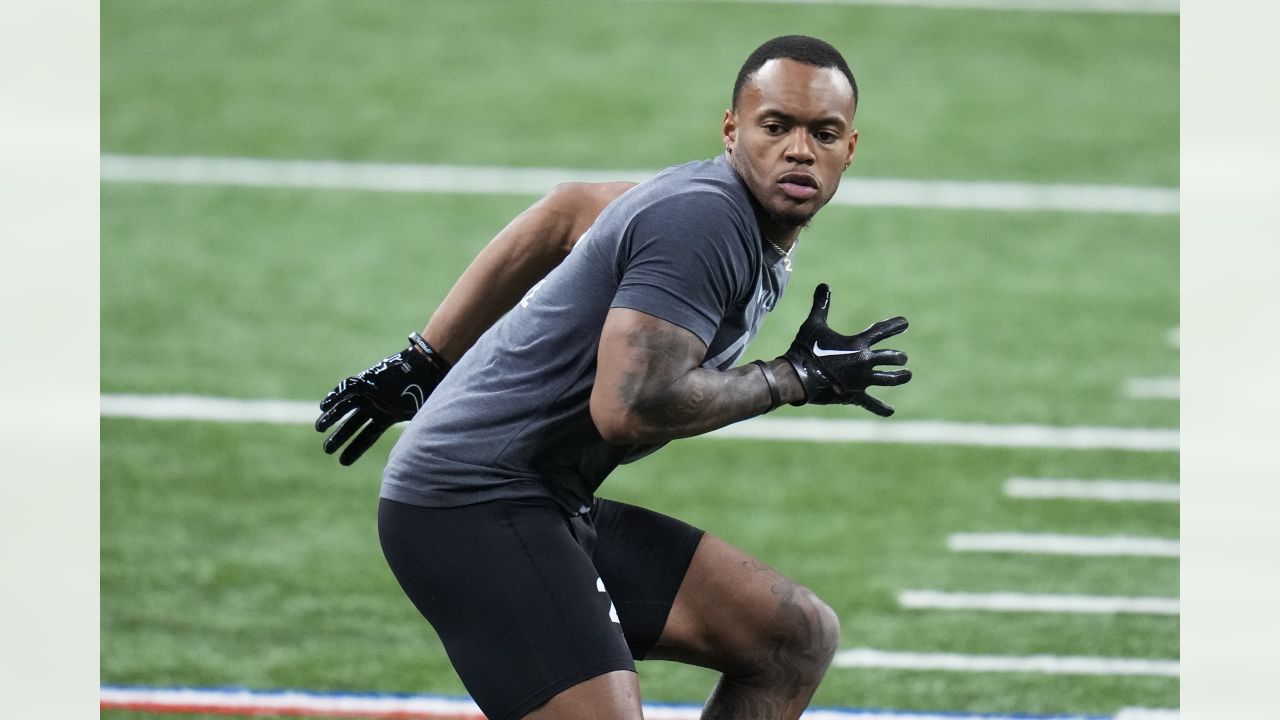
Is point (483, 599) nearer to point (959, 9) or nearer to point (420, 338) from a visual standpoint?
point (420, 338)

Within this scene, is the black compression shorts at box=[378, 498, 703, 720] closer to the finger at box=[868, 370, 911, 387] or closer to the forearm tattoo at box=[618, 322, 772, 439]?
the forearm tattoo at box=[618, 322, 772, 439]

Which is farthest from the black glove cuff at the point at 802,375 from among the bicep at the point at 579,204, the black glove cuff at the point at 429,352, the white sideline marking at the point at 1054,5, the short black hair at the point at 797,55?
the white sideline marking at the point at 1054,5

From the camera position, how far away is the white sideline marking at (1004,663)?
5.18 metres

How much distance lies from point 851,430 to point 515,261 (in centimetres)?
390

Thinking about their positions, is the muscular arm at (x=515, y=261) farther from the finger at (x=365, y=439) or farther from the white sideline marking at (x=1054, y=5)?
the white sideline marking at (x=1054, y=5)

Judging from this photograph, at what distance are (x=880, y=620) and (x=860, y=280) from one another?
10.7 ft

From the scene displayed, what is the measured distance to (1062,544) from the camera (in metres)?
6.20

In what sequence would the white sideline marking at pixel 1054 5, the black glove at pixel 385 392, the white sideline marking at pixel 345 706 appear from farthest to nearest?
the white sideline marking at pixel 1054 5, the white sideline marking at pixel 345 706, the black glove at pixel 385 392

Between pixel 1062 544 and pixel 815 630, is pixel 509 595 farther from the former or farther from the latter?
pixel 1062 544

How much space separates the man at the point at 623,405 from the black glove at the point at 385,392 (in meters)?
0.50

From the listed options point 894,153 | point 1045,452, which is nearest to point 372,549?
point 1045,452

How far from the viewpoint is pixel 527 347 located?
3.25 metres

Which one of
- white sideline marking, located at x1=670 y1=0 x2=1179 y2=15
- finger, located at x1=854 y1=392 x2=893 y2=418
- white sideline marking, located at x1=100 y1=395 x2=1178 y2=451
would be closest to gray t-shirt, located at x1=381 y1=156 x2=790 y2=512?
finger, located at x1=854 y1=392 x2=893 y2=418

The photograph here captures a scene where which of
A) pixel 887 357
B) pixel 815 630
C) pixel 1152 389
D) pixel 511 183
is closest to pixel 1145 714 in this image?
pixel 815 630
